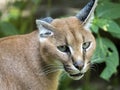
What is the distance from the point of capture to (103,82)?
7.75m

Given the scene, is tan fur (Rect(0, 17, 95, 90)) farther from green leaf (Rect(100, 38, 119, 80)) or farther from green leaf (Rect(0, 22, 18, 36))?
green leaf (Rect(0, 22, 18, 36))

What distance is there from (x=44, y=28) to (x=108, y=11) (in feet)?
4.70

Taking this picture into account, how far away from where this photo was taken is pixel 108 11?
19.2 feet

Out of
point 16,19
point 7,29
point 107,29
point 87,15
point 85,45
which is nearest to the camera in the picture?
point 85,45

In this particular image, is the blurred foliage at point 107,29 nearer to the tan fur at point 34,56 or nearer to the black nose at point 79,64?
the tan fur at point 34,56

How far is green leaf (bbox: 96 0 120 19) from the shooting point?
5.81 meters

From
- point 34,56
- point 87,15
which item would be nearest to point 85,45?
point 87,15

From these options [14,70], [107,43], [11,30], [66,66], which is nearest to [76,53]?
[66,66]

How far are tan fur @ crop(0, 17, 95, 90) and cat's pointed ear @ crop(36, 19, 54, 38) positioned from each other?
42mm

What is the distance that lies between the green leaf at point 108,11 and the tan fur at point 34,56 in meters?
1.09

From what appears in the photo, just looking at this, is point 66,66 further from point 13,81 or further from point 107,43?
point 107,43

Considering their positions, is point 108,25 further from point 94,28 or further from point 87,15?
point 87,15

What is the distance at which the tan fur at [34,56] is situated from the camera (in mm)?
4621

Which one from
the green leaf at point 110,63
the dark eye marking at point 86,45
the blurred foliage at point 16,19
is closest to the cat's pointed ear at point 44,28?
the dark eye marking at point 86,45
